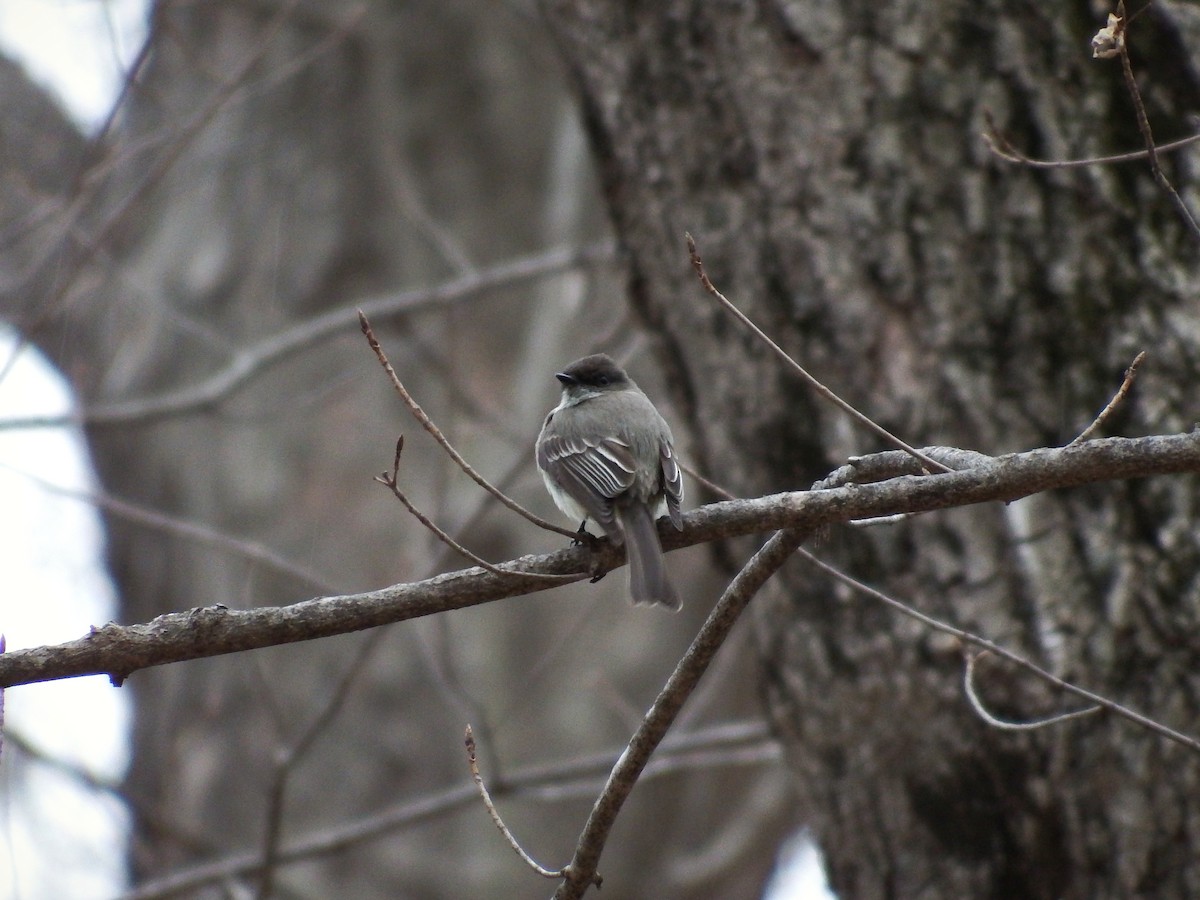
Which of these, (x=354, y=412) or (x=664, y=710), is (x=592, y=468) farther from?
(x=354, y=412)

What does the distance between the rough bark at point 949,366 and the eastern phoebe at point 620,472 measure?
6.9 inches

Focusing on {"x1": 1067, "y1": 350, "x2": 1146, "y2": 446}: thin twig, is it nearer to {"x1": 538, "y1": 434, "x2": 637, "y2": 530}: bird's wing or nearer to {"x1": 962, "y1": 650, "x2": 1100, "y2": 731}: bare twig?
{"x1": 962, "y1": 650, "x2": 1100, "y2": 731}: bare twig

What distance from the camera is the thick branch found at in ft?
6.32

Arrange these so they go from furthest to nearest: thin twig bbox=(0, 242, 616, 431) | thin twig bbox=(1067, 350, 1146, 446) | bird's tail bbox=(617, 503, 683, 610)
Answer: thin twig bbox=(0, 242, 616, 431)
bird's tail bbox=(617, 503, 683, 610)
thin twig bbox=(1067, 350, 1146, 446)

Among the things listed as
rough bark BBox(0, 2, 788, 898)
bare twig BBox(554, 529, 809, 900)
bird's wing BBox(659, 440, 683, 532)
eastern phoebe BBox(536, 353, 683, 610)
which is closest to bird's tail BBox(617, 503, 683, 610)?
eastern phoebe BBox(536, 353, 683, 610)

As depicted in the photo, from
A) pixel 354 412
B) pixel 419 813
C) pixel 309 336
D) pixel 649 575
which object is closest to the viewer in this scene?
pixel 649 575

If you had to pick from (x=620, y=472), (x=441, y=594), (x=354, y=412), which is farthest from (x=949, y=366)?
(x=354, y=412)

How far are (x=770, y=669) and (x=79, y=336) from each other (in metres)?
4.49

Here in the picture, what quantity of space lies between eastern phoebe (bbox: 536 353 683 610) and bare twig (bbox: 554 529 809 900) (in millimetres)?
611

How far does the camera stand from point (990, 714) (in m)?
3.00

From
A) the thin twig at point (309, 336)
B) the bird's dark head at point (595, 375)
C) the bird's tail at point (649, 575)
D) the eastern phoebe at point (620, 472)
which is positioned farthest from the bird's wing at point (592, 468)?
the thin twig at point (309, 336)

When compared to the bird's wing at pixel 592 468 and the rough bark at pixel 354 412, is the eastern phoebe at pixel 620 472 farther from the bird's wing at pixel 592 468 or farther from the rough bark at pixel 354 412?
the rough bark at pixel 354 412

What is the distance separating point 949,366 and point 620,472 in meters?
0.85

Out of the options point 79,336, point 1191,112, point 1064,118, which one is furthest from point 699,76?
point 79,336
